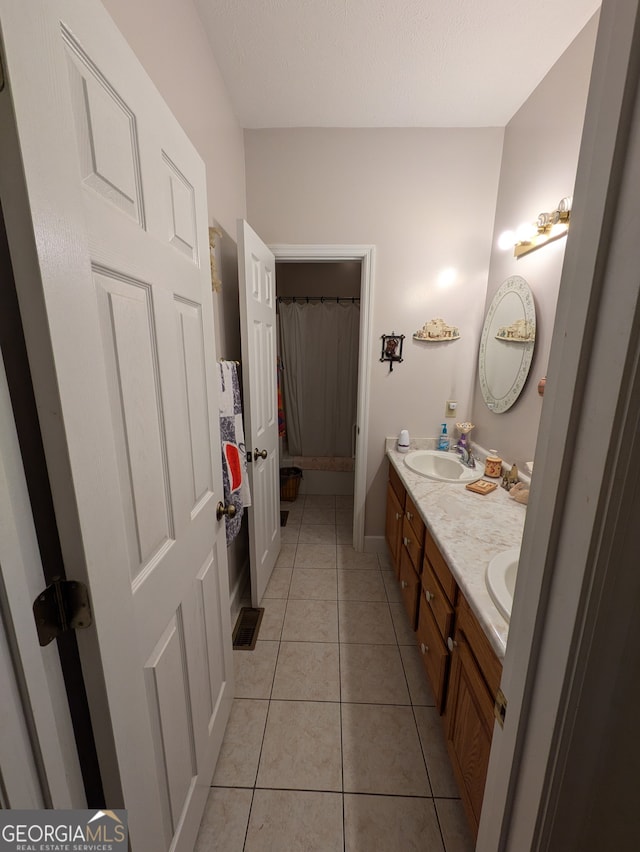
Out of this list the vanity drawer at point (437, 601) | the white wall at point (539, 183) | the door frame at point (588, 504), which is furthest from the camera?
the white wall at point (539, 183)

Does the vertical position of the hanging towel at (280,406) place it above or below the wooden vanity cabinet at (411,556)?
above

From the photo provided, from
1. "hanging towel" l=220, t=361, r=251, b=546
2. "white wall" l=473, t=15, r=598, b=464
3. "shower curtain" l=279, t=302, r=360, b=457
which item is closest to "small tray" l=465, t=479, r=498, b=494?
"white wall" l=473, t=15, r=598, b=464

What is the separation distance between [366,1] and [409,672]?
2.71 meters

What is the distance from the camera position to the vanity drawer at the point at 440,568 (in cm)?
111

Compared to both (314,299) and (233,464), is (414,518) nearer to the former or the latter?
(233,464)

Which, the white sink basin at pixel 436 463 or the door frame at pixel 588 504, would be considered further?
the white sink basin at pixel 436 463

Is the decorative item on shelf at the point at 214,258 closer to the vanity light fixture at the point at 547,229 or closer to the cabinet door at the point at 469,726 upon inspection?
the vanity light fixture at the point at 547,229

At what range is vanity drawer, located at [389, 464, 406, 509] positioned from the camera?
6.29 ft

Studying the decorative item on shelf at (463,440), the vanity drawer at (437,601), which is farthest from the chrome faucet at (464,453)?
the vanity drawer at (437,601)

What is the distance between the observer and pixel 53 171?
424 millimetres

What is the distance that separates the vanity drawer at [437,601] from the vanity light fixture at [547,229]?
4.85ft

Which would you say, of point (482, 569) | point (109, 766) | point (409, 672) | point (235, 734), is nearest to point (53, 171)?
point (109, 766)

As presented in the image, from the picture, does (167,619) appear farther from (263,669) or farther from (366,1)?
(366,1)

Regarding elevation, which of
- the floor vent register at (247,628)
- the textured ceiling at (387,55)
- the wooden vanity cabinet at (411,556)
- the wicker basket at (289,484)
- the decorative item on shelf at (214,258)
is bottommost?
the floor vent register at (247,628)
